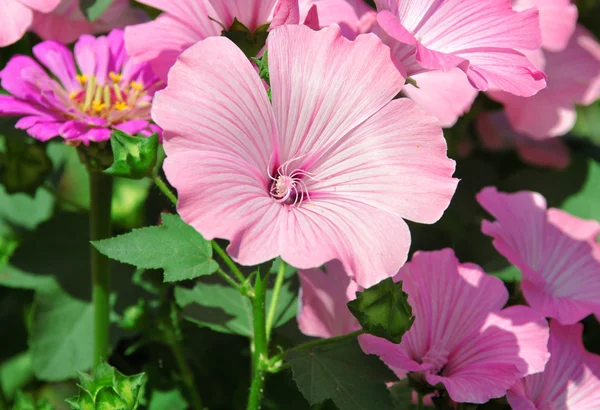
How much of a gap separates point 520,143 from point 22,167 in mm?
1153

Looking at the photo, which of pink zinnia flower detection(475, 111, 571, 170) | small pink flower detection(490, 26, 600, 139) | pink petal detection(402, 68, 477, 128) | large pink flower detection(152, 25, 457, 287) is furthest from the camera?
pink zinnia flower detection(475, 111, 571, 170)

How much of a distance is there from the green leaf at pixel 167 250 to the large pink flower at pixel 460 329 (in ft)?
0.70

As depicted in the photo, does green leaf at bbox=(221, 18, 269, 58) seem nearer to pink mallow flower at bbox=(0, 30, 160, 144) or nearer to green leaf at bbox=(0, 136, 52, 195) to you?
pink mallow flower at bbox=(0, 30, 160, 144)

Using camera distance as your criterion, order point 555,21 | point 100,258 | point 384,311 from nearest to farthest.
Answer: point 384,311 < point 100,258 < point 555,21

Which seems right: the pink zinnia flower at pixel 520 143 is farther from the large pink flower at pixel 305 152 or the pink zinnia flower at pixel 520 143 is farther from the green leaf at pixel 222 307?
the large pink flower at pixel 305 152

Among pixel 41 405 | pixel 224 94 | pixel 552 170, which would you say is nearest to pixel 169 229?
pixel 224 94

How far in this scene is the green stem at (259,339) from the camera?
0.81 m

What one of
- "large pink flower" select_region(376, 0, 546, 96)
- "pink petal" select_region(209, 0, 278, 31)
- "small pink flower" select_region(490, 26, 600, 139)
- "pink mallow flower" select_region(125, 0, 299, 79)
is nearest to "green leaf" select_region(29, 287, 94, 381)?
"pink mallow flower" select_region(125, 0, 299, 79)

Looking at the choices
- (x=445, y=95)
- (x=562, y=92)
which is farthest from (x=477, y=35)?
(x=562, y=92)

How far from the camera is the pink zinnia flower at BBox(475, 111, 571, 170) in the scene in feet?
5.60

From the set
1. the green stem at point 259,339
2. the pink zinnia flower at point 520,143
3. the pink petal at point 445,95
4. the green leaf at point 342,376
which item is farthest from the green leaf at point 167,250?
the pink zinnia flower at point 520,143

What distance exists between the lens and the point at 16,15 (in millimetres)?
1005

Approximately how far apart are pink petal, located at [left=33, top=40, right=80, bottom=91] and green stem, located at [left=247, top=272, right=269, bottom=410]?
0.47m

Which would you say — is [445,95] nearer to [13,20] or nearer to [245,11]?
[245,11]
